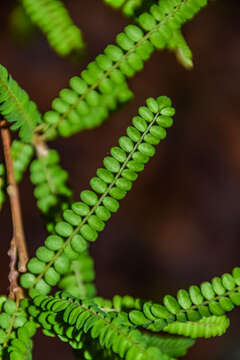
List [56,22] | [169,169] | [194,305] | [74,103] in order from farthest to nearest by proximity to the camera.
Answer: [169,169] < [56,22] < [74,103] < [194,305]

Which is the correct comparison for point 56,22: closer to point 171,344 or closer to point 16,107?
point 16,107

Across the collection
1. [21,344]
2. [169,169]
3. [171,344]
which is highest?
[169,169]

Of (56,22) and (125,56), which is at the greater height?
(56,22)

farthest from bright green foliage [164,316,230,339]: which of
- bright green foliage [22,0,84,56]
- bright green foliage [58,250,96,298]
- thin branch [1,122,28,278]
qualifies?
bright green foliage [22,0,84,56]

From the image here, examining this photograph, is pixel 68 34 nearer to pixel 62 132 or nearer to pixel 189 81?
pixel 62 132

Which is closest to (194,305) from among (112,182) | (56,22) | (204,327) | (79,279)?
(204,327)

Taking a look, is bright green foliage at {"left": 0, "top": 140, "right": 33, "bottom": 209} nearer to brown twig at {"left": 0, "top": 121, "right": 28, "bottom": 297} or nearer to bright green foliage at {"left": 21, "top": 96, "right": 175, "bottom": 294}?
brown twig at {"left": 0, "top": 121, "right": 28, "bottom": 297}
